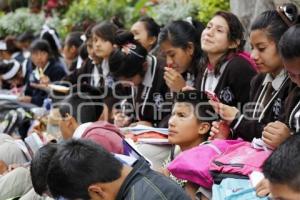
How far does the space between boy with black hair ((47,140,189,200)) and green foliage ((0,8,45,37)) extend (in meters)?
9.47

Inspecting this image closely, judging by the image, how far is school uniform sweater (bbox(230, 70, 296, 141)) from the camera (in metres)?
4.17

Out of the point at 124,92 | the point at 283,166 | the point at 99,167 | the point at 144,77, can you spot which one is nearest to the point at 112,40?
the point at 124,92

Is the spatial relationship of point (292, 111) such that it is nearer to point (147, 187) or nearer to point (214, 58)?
point (147, 187)

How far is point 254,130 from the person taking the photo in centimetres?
423

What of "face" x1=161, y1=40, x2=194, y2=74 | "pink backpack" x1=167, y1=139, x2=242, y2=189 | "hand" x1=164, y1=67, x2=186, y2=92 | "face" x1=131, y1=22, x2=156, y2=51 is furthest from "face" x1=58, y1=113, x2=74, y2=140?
"face" x1=131, y1=22, x2=156, y2=51

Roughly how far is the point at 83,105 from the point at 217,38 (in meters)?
1.35

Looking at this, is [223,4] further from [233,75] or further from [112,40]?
[233,75]

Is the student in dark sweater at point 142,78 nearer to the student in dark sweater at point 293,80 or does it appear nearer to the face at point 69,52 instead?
the student in dark sweater at point 293,80

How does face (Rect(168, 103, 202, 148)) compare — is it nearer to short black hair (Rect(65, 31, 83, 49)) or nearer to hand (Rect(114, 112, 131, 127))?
hand (Rect(114, 112, 131, 127))

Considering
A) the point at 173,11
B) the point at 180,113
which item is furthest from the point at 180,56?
the point at 173,11

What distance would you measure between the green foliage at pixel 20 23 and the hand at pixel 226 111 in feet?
27.9

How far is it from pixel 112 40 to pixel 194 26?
4.53ft

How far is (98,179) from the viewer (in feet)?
10.2

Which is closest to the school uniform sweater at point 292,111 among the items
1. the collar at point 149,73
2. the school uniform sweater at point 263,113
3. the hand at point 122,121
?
the school uniform sweater at point 263,113
